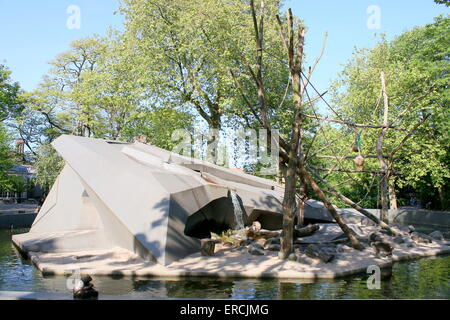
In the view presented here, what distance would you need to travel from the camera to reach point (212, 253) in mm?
12125

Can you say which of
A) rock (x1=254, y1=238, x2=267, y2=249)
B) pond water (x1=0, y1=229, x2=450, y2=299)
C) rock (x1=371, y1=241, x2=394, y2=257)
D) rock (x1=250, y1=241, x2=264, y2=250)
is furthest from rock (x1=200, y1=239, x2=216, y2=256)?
rock (x1=371, y1=241, x2=394, y2=257)

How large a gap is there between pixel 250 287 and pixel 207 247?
9.21 feet

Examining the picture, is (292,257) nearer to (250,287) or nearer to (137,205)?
(250,287)

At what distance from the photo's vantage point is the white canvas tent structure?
11.8 m

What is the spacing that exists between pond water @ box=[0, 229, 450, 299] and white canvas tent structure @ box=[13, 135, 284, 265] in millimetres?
1486

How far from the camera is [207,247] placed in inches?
472

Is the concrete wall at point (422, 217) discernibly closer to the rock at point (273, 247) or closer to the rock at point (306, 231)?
the rock at point (306, 231)

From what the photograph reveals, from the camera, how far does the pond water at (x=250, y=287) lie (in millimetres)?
8805

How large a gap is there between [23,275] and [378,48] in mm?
30362

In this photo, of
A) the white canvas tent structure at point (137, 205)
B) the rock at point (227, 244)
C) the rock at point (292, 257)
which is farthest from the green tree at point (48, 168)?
the rock at point (292, 257)

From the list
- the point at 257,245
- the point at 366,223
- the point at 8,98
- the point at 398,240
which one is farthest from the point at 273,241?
the point at 8,98

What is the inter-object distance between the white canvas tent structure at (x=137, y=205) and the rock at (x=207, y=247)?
375 mm
